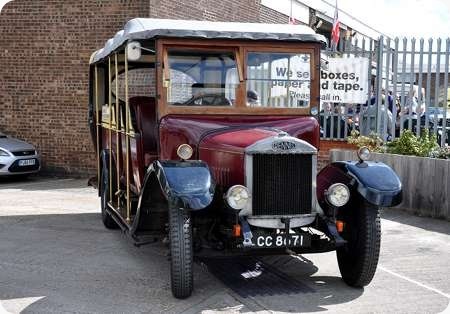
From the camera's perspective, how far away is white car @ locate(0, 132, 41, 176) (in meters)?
12.3

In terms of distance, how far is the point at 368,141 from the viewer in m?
10.1

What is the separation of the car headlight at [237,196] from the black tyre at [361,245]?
3.71ft

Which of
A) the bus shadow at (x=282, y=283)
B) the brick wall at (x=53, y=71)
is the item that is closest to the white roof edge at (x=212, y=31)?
the bus shadow at (x=282, y=283)

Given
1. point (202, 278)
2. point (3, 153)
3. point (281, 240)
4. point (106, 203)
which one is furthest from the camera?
point (3, 153)

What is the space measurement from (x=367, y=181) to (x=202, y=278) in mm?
1702

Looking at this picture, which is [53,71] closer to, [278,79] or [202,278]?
[278,79]

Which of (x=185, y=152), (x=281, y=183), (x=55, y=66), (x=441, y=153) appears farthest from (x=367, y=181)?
(x=55, y=66)

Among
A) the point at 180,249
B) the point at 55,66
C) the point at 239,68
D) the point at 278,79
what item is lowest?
the point at 180,249

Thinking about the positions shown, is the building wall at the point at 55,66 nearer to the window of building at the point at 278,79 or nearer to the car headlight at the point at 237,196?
the window of building at the point at 278,79

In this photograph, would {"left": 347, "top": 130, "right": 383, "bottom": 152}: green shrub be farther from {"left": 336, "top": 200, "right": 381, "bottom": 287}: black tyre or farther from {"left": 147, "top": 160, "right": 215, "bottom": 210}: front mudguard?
{"left": 147, "top": 160, "right": 215, "bottom": 210}: front mudguard

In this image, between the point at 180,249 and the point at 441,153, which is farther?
the point at 441,153

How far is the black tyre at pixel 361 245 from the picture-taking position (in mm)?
5180

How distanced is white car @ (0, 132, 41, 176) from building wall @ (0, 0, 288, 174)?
42 cm

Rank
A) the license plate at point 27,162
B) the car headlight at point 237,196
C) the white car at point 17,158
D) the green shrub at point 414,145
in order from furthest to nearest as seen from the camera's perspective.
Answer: the license plate at point 27,162 < the white car at point 17,158 < the green shrub at point 414,145 < the car headlight at point 237,196
